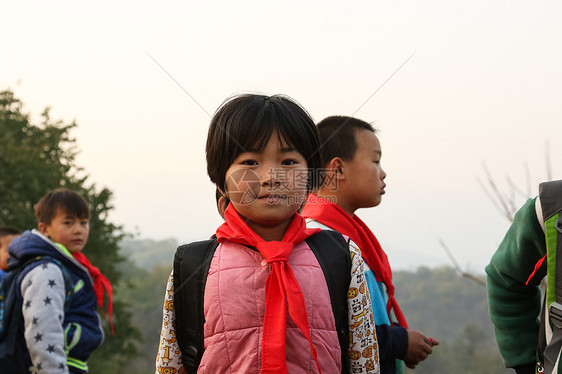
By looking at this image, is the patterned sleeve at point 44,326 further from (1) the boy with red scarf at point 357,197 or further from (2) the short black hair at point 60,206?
(1) the boy with red scarf at point 357,197

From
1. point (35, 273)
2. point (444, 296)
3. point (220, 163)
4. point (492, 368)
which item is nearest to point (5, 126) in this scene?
point (444, 296)

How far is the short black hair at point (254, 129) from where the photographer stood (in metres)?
2.23

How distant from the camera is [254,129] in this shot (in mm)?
2227

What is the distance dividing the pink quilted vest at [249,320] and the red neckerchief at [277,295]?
0.04m

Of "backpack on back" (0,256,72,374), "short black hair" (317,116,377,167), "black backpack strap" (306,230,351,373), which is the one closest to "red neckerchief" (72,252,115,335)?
"backpack on back" (0,256,72,374)

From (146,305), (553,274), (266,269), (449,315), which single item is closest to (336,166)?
(266,269)

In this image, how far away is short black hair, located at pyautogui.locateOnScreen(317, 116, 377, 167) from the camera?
3.38 meters

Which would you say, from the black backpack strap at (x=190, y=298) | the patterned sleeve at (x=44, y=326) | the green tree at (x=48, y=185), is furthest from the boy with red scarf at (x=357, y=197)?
the green tree at (x=48, y=185)

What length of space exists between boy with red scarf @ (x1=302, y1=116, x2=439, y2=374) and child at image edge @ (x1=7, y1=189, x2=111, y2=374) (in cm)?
181

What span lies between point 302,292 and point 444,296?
878 inches

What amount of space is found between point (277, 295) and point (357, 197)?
1.29m

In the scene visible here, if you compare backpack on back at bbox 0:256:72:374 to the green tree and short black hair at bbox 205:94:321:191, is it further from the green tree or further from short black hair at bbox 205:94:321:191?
the green tree

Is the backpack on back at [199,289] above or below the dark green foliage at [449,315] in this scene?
above

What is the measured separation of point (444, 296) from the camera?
23.2 meters
